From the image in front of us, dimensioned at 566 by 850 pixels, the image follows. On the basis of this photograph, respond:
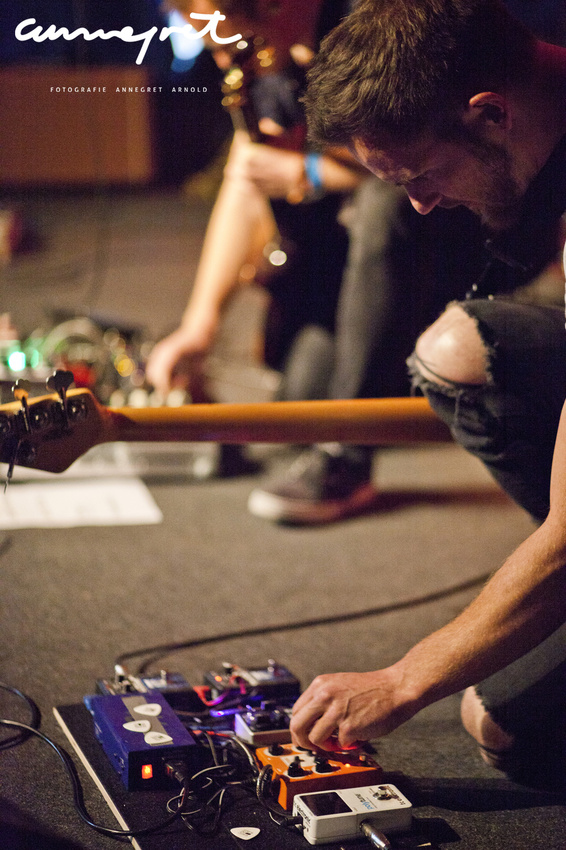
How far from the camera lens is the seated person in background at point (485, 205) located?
747 millimetres

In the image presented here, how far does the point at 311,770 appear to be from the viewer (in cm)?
81

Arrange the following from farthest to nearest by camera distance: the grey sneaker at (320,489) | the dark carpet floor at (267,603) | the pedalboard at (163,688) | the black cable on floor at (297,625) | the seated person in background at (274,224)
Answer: the grey sneaker at (320,489) < the seated person in background at (274,224) < the black cable on floor at (297,625) < the pedalboard at (163,688) < the dark carpet floor at (267,603)

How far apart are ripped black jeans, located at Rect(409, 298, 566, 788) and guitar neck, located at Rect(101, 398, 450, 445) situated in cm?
8

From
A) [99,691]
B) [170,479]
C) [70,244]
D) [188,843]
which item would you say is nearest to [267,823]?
[188,843]

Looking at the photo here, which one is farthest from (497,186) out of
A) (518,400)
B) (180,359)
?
(180,359)

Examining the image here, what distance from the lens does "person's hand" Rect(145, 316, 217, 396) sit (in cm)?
160

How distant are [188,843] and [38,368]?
131 cm

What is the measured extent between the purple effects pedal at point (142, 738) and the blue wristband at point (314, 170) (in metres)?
1.21

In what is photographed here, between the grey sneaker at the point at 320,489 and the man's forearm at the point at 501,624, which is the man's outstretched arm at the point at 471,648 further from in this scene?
the grey sneaker at the point at 320,489

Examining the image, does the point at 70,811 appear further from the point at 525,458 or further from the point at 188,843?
the point at 525,458

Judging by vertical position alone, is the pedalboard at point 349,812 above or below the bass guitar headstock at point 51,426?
below

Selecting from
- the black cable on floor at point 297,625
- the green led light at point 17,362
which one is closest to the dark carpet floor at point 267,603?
the black cable on floor at point 297,625

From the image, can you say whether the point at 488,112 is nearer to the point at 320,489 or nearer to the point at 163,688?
the point at 163,688

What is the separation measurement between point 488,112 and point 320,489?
103 cm
